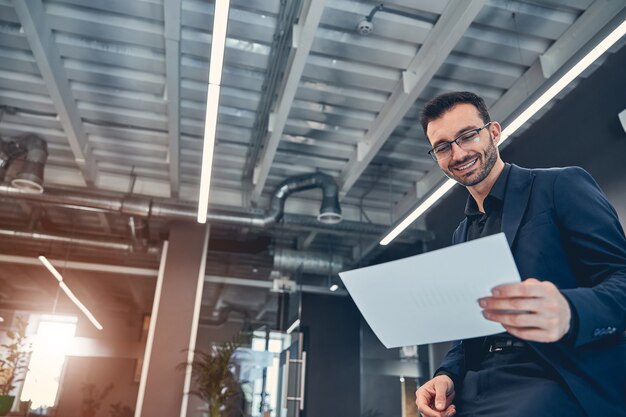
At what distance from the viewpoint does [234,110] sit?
177 inches

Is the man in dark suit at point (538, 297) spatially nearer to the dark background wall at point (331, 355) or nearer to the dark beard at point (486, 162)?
the dark beard at point (486, 162)

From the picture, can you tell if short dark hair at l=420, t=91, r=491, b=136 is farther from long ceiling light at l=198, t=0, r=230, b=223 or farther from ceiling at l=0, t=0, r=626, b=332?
ceiling at l=0, t=0, r=626, b=332

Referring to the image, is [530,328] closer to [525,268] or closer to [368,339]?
[525,268]

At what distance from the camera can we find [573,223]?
33.4 inches

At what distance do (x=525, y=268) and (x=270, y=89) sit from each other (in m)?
3.51

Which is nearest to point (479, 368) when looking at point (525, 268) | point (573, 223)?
point (525, 268)

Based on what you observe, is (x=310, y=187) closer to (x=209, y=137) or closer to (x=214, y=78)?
(x=209, y=137)

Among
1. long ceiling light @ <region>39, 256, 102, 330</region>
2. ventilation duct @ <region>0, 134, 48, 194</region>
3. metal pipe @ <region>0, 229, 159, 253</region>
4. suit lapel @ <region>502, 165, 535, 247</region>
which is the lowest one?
suit lapel @ <region>502, 165, 535, 247</region>

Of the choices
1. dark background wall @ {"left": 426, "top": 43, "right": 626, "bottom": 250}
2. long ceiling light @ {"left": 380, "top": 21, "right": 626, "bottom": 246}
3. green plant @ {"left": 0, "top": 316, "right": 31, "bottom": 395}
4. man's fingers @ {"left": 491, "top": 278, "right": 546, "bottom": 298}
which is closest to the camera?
man's fingers @ {"left": 491, "top": 278, "right": 546, "bottom": 298}

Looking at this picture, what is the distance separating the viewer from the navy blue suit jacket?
73 cm

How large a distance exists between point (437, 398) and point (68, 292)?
7.06m

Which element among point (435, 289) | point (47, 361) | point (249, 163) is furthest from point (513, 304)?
point (47, 361)

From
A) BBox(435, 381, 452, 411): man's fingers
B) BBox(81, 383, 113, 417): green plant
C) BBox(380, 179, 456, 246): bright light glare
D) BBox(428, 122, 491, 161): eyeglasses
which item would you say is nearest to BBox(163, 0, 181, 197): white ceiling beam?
BBox(380, 179, 456, 246): bright light glare

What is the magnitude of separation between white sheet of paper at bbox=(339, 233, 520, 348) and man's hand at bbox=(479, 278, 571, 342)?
24mm
